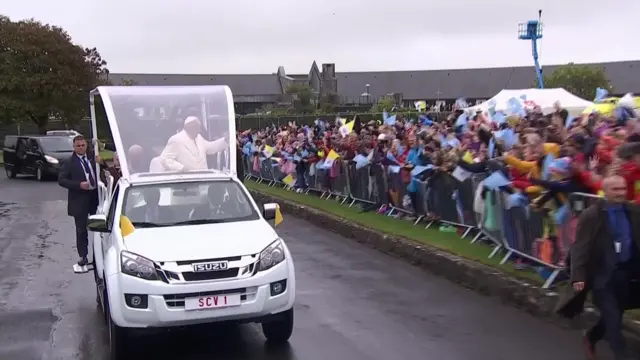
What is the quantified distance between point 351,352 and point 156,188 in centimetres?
262

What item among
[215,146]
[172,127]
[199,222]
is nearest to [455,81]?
[215,146]

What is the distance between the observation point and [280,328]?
22.0 ft

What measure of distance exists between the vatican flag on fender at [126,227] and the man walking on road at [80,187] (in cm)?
299

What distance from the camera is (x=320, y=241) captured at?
1284 centimetres

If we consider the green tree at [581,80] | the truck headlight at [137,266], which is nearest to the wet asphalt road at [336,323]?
the truck headlight at [137,266]

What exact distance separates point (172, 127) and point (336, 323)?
3002 mm

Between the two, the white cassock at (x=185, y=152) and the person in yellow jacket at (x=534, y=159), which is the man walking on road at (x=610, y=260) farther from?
the white cassock at (x=185, y=152)

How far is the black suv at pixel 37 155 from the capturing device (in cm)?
2806

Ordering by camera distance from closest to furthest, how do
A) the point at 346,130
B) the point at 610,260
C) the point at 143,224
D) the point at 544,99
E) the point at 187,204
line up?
the point at 610,260 → the point at 143,224 → the point at 187,204 → the point at 346,130 → the point at 544,99

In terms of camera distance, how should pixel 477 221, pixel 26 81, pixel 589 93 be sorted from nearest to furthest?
pixel 477 221
pixel 26 81
pixel 589 93

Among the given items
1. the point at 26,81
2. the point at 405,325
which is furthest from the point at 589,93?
the point at 405,325

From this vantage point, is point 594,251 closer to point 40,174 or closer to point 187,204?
point 187,204

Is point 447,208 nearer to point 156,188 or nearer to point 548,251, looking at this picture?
point 548,251

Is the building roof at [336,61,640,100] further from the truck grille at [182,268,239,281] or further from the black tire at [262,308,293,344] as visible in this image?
the truck grille at [182,268,239,281]
